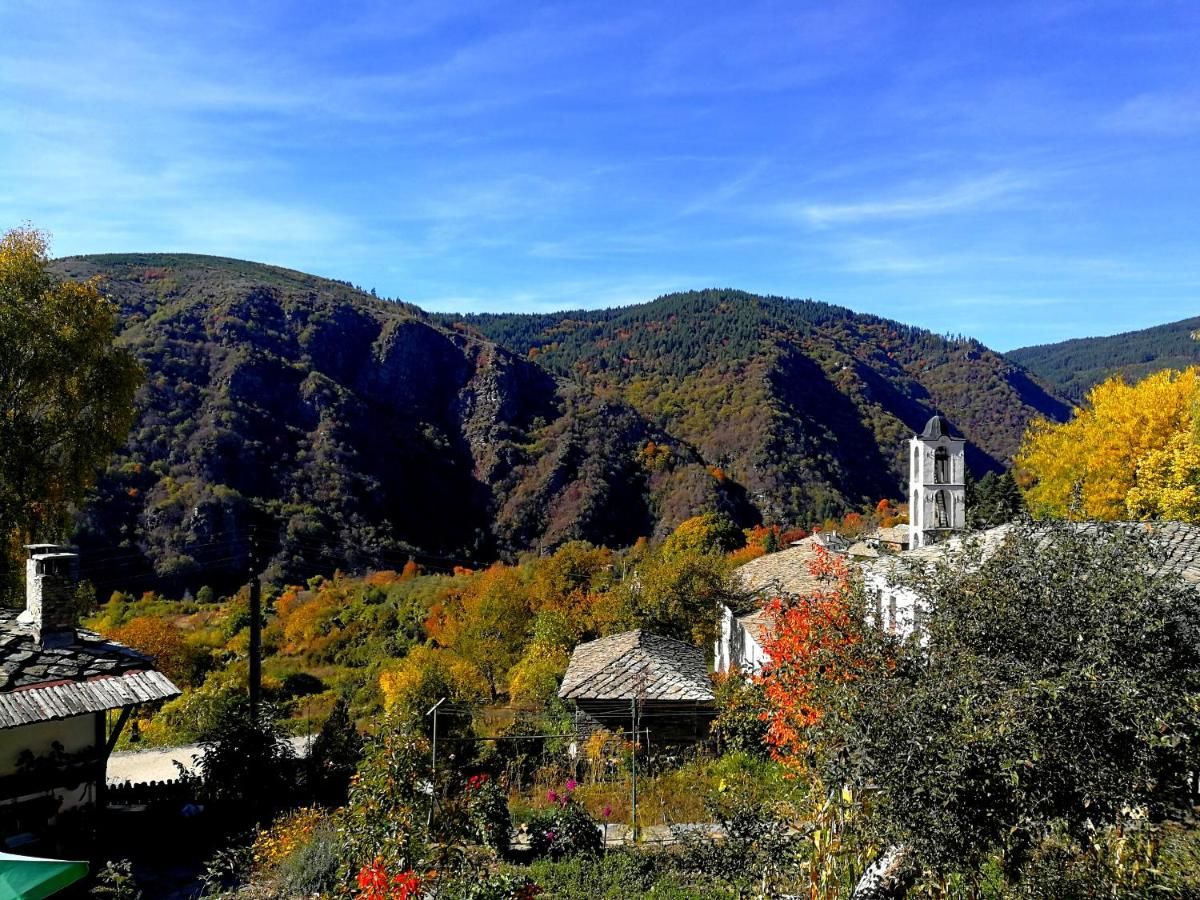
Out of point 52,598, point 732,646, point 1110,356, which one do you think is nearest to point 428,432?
point 732,646

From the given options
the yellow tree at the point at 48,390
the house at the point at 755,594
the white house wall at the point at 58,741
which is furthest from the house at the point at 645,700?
the yellow tree at the point at 48,390

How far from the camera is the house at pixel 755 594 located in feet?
73.6

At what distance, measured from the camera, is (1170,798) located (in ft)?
22.0

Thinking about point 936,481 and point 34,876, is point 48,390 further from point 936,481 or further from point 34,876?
point 936,481

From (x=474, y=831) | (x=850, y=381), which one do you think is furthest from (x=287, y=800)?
(x=850, y=381)

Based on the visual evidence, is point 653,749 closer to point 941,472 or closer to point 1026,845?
point 1026,845

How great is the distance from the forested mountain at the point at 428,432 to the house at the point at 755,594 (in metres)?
34.9

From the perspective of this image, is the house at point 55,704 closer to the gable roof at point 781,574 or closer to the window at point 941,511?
the gable roof at point 781,574

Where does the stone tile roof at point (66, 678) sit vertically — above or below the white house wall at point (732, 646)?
above

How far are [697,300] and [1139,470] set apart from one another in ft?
394

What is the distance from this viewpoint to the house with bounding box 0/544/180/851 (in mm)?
10609

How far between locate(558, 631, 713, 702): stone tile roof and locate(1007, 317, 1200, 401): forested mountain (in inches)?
5310

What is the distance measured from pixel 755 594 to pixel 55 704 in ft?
66.2

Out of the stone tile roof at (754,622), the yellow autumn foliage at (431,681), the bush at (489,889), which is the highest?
the bush at (489,889)
